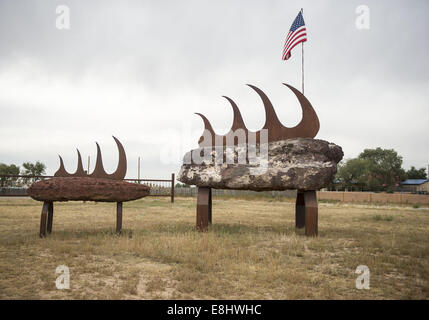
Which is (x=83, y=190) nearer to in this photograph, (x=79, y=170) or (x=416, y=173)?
(x=79, y=170)

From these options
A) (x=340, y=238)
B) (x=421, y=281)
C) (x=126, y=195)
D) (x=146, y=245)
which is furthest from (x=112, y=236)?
(x=421, y=281)

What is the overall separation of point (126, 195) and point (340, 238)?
4489 mm

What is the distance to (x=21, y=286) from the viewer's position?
3.14 meters

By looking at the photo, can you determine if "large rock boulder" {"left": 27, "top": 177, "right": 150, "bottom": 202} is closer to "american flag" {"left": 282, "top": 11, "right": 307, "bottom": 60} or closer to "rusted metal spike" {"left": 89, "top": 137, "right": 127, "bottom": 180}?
"rusted metal spike" {"left": 89, "top": 137, "right": 127, "bottom": 180}

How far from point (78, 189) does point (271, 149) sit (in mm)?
4039

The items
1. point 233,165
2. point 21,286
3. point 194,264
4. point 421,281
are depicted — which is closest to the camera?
point 21,286

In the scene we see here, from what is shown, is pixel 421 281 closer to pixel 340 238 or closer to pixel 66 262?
pixel 340 238

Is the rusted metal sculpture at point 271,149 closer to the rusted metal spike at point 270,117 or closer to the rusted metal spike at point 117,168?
the rusted metal spike at point 270,117

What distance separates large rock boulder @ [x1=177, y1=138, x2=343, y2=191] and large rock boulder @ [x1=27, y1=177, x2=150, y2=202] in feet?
5.46

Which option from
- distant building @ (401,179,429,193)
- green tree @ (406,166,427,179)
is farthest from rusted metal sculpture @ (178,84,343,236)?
green tree @ (406,166,427,179)

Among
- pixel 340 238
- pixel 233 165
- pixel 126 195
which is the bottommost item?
pixel 340 238

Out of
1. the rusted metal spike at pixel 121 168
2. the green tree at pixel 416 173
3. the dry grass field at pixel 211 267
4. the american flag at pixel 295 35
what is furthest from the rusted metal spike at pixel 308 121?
the green tree at pixel 416 173

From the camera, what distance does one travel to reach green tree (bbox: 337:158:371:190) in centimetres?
4234

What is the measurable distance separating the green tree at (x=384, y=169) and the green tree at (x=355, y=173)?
95 cm
